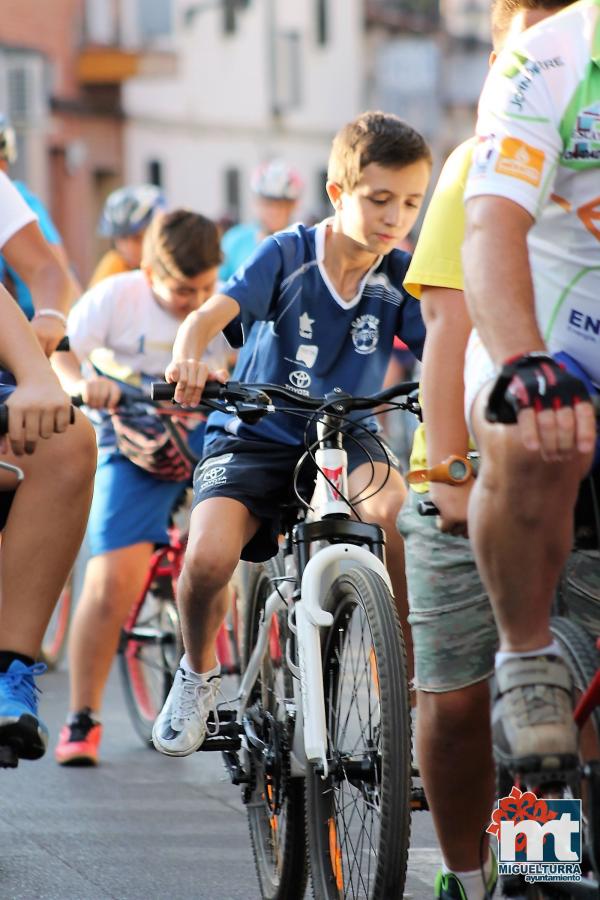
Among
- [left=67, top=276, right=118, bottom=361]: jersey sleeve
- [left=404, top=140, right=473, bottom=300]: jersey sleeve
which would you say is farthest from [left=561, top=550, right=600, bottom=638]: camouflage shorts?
[left=67, top=276, right=118, bottom=361]: jersey sleeve

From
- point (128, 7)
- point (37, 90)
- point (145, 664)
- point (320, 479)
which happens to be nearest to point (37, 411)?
point (320, 479)

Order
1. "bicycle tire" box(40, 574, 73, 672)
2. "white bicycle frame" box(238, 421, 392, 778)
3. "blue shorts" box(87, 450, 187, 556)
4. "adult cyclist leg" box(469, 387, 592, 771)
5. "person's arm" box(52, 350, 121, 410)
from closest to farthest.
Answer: "adult cyclist leg" box(469, 387, 592, 771) < "white bicycle frame" box(238, 421, 392, 778) < "person's arm" box(52, 350, 121, 410) < "blue shorts" box(87, 450, 187, 556) < "bicycle tire" box(40, 574, 73, 672)

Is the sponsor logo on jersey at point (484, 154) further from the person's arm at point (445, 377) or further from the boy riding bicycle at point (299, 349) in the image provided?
the boy riding bicycle at point (299, 349)

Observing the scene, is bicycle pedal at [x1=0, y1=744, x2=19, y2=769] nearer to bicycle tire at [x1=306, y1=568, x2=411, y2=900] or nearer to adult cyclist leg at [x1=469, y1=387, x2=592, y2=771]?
bicycle tire at [x1=306, y1=568, x2=411, y2=900]

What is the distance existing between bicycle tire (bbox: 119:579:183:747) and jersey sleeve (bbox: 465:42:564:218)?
4400mm

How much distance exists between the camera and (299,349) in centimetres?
561

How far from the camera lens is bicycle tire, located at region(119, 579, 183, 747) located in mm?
7824

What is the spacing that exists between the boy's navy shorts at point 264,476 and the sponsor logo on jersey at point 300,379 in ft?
0.58

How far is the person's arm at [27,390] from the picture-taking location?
4840 millimetres

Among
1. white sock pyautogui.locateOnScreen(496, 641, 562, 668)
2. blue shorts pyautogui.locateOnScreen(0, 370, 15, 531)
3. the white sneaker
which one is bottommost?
the white sneaker

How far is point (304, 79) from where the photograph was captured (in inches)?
1790

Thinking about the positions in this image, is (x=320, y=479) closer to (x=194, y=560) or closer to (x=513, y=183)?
(x=194, y=560)

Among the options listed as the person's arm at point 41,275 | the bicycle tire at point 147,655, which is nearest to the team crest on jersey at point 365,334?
the person's arm at point 41,275

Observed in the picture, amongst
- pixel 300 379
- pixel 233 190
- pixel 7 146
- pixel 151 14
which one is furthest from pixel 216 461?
pixel 233 190
